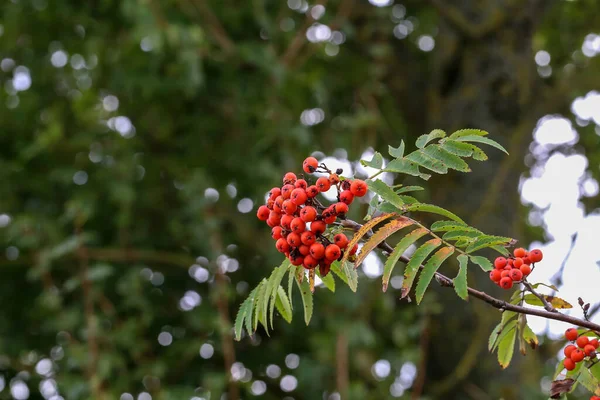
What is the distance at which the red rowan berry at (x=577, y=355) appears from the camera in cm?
114

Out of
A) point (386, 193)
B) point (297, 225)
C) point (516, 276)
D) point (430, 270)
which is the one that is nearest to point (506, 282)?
point (516, 276)

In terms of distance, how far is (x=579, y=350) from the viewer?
3.75ft

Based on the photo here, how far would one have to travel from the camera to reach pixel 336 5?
4.16m

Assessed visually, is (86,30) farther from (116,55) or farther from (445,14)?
(445,14)

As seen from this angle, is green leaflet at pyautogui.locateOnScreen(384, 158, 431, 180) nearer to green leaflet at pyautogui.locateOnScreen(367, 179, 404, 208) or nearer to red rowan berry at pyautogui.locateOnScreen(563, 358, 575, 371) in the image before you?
green leaflet at pyautogui.locateOnScreen(367, 179, 404, 208)

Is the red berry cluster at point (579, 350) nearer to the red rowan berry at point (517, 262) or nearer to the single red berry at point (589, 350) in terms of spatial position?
the single red berry at point (589, 350)

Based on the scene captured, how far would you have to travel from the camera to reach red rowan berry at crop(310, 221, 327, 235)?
1.06m

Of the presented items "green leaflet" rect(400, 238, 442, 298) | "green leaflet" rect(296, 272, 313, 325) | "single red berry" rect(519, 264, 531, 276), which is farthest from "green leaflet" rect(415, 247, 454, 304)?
"green leaflet" rect(296, 272, 313, 325)

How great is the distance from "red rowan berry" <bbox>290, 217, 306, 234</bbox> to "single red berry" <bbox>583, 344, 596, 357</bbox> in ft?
1.62

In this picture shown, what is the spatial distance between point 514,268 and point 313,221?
1.13 ft

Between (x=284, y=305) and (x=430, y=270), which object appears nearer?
(x=430, y=270)

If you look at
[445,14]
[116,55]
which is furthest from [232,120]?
[445,14]

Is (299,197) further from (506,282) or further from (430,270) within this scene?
(506,282)

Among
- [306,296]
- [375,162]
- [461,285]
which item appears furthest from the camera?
[306,296]
